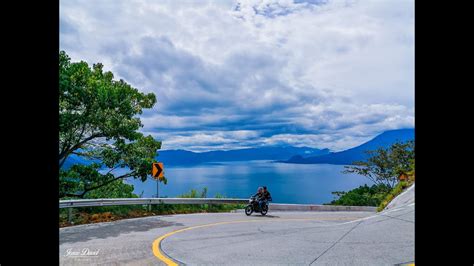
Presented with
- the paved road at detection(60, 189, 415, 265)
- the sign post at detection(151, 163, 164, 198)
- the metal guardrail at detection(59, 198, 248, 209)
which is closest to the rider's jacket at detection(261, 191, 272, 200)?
the metal guardrail at detection(59, 198, 248, 209)

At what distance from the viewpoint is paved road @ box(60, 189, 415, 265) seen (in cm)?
673

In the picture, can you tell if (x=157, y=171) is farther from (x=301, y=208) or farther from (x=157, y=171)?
(x=301, y=208)

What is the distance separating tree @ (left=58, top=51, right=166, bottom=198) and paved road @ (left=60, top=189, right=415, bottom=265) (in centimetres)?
684

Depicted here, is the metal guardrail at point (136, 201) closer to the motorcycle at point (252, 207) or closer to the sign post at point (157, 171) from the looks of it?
the sign post at point (157, 171)

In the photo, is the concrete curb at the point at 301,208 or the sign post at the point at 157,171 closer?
the sign post at the point at 157,171

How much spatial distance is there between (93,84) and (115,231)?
8265 millimetres

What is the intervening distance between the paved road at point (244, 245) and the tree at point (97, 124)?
684 cm

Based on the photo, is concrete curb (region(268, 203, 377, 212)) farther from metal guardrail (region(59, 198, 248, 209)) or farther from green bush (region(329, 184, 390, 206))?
green bush (region(329, 184, 390, 206))

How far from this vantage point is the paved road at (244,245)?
673cm

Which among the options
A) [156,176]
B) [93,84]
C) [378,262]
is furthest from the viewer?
[156,176]

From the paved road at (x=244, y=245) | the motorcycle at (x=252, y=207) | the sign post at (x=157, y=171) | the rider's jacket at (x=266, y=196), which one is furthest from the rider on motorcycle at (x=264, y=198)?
the paved road at (x=244, y=245)
